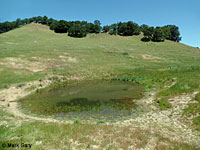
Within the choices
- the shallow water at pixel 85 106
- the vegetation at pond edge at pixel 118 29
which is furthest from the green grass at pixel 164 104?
the vegetation at pond edge at pixel 118 29

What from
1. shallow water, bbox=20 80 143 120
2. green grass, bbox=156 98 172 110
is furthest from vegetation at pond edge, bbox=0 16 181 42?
green grass, bbox=156 98 172 110

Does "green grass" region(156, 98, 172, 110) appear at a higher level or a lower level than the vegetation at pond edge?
lower

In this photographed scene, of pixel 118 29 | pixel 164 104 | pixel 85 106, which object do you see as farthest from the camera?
pixel 118 29

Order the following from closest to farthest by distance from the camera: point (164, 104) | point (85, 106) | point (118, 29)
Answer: point (164, 104), point (85, 106), point (118, 29)

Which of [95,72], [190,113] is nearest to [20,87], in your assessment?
[95,72]

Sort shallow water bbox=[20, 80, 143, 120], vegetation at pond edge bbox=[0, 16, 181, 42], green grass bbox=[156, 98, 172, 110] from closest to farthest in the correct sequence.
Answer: shallow water bbox=[20, 80, 143, 120], green grass bbox=[156, 98, 172, 110], vegetation at pond edge bbox=[0, 16, 181, 42]

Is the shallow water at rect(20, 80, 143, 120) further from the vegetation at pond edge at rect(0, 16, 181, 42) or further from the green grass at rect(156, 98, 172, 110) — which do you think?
the vegetation at pond edge at rect(0, 16, 181, 42)

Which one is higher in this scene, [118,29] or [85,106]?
[118,29]

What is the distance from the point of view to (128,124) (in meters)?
12.0

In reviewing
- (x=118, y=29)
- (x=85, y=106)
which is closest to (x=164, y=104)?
(x=85, y=106)

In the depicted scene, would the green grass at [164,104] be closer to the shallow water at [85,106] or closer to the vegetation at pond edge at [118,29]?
the shallow water at [85,106]

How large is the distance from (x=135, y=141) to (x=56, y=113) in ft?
31.8

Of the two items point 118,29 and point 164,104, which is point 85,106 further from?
point 118,29

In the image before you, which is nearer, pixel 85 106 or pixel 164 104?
pixel 164 104
